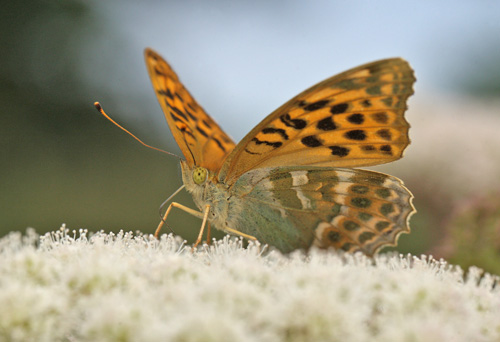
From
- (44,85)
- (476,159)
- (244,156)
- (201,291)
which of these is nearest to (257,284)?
(201,291)

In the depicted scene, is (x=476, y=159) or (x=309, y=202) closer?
(x=309, y=202)

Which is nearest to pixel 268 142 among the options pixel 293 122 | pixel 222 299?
pixel 293 122

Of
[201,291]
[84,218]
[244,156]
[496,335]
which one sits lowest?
[84,218]

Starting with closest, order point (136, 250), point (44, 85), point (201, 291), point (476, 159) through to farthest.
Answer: point (201, 291)
point (136, 250)
point (476, 159)
point (44, 85)

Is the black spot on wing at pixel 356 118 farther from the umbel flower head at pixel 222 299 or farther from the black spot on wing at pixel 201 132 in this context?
the black spot on wing at pixel 201 132

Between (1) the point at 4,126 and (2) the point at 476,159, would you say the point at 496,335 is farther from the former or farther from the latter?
(1) the point at 4,126

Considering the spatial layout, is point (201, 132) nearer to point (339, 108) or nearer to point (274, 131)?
point (274, 131)

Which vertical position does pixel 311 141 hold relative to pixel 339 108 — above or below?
below
